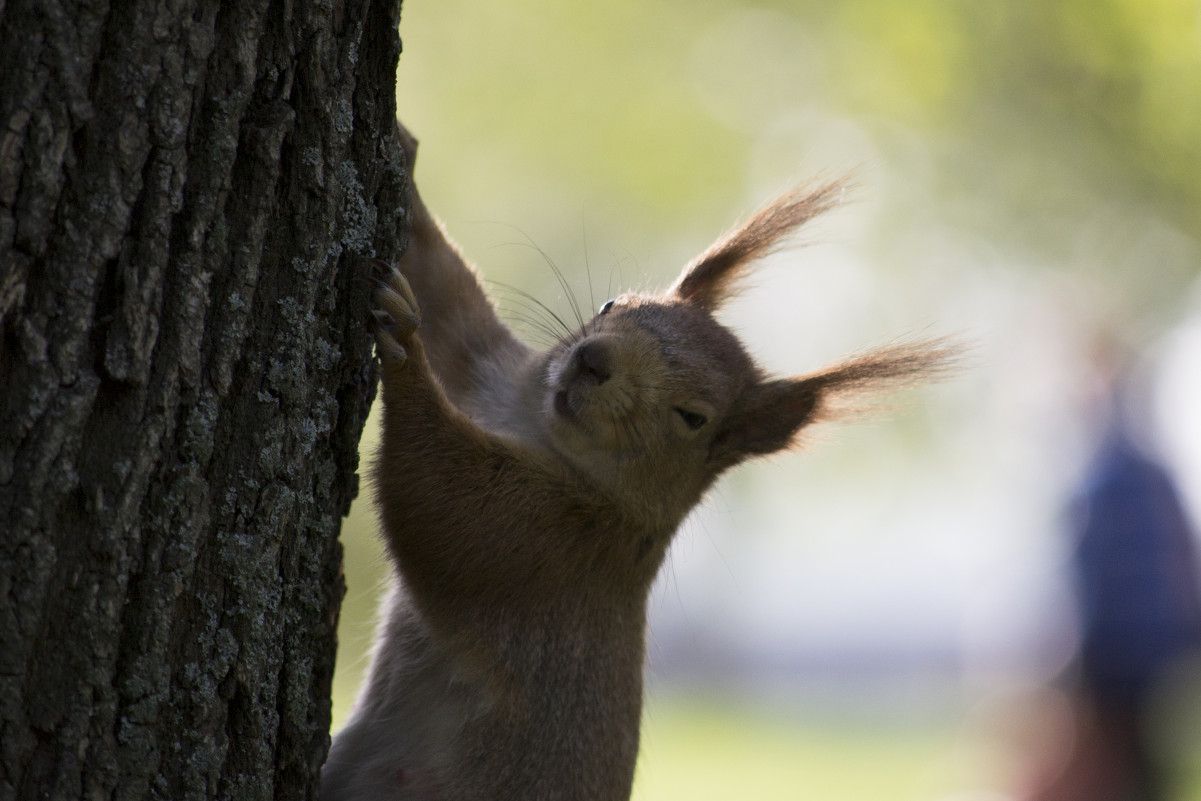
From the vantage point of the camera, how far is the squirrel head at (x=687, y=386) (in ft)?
9.71

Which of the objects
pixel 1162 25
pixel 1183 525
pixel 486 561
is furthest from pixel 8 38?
pixel 1162 25

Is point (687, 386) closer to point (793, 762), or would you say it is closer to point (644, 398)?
point (644, 398)

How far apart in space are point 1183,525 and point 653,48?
695cm

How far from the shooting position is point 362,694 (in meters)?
2.99

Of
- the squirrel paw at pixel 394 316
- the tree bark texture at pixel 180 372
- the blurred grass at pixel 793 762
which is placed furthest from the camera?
the blurred grass at pixel 793 762

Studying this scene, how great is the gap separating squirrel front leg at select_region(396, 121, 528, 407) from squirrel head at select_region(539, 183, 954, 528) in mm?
182

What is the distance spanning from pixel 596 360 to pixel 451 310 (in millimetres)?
432

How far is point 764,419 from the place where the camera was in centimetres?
328

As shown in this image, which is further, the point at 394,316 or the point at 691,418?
the point at 691,418

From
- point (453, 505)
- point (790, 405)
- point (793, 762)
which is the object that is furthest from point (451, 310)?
point (793, 762)

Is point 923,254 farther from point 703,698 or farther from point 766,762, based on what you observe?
point 703,698

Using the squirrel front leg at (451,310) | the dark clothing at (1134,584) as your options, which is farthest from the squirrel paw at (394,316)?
the dark clothing at (1134,584)

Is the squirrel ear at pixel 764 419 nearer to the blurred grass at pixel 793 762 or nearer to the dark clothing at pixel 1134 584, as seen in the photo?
the dark clothing at pixel 1134 584

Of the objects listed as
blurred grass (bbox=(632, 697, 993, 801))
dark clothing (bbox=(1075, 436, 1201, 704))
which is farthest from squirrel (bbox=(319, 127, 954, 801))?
blurred grass (bbox=(632, 697, 993, 801))
